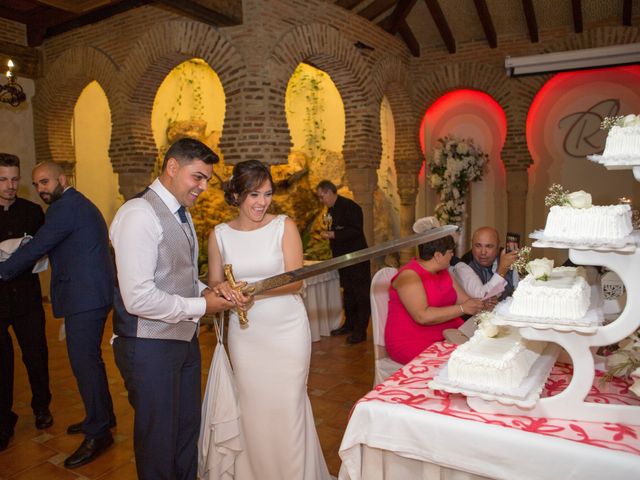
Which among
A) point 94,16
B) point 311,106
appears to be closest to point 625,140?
point 94,16

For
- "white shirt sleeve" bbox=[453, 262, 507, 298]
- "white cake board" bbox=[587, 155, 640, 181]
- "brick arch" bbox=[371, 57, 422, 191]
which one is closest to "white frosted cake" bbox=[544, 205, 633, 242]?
"white cake board" bbox=[587, 155, 640, 181]

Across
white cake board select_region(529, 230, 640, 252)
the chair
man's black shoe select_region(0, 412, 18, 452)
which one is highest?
white cake board select_region(529, 230, 640, 252)

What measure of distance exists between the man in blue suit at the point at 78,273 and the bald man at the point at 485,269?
246cm

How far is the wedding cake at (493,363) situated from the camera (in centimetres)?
172

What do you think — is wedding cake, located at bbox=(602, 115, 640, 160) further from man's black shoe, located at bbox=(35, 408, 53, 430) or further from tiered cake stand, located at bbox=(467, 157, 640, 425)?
man's black shoe, located at bbox=(35, 408, 53, 430)

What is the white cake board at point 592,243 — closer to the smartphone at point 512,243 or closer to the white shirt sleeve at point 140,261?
the white shirt sleeve at point 140,261

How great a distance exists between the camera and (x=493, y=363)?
5.63ft

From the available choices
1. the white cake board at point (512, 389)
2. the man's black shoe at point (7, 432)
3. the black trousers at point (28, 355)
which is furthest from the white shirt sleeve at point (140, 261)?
the man's black shoe at point (7, 432)

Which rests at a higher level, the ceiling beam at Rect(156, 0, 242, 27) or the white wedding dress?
the ceiling beam at Rect(156, 0, 242, 27)

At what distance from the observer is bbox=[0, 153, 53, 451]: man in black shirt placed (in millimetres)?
3627

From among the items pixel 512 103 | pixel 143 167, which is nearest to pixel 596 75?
pixel 512 103

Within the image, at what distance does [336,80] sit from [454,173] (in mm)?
3069

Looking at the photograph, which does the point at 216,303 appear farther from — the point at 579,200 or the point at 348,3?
the point at 348,3

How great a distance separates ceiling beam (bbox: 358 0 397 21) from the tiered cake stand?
7.87 metres
